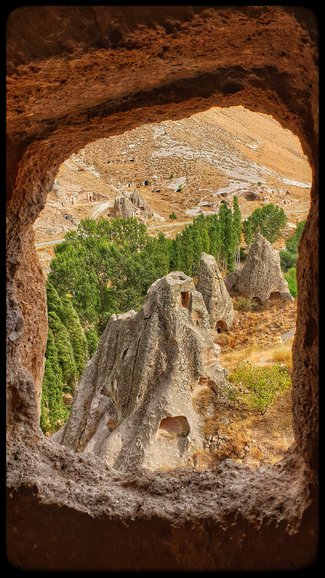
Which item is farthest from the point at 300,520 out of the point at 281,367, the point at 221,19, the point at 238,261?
the point at 238,261

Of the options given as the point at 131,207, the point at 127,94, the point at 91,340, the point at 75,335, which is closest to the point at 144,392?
the point at 127,94

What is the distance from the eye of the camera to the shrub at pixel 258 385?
1431 centimetres

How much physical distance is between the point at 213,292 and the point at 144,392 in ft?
37.2

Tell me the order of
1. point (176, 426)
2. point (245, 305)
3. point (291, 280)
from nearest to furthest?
1. point (176, 426)
2. point (245, 305)
3. point (291, 280)

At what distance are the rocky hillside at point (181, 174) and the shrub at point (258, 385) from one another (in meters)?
21.0

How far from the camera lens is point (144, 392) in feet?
34.2

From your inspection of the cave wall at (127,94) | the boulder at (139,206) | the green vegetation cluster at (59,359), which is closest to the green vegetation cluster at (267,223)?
the boulder at (139,206)

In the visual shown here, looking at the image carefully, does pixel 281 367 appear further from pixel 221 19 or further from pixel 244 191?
pixel 244 191

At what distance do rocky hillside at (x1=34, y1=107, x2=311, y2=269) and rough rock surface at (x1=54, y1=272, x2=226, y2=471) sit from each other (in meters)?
24.5

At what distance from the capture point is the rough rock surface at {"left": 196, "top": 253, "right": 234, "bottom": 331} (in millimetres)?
21203

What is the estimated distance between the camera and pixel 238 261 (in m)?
34.1

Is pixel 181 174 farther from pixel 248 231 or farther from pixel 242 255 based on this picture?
pixel 242 255

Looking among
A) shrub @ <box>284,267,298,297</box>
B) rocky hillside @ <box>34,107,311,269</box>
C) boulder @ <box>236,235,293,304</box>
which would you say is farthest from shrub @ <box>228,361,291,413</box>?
rocky hillside @ <box>34,107,311,269</box>

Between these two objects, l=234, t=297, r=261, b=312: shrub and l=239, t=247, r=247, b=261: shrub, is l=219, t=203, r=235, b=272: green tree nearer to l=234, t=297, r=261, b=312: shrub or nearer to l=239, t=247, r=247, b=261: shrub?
l=239, t=247, r=247, b=261: shrub
